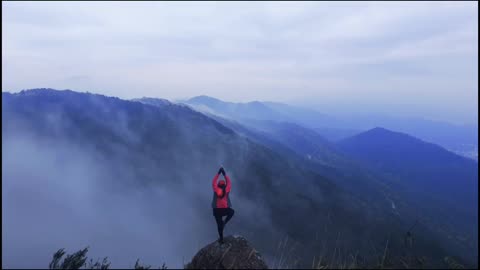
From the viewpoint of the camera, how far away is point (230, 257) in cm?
1305

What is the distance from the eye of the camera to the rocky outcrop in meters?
12.2

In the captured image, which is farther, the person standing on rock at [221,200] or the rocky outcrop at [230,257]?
the person standing on rock at [221,200]

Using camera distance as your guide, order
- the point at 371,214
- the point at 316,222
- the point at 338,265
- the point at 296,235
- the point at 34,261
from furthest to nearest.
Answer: the point at 371,214 → the point at 316,222 → the point at 296,235 → the point at 34,261 → the point at 338,265

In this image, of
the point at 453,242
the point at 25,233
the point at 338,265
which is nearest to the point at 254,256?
the point at 338,265

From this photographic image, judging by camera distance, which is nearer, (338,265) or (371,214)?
(338,265)

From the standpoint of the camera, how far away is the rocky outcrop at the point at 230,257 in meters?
12.2

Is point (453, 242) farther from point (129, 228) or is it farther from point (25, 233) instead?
point (25, 233)

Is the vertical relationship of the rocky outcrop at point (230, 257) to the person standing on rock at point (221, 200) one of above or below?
below

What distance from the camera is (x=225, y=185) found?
48.8ft

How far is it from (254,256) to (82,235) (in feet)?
626

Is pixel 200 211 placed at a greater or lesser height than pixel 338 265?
lesser

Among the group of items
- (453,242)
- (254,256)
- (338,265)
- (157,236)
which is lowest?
(453,242)

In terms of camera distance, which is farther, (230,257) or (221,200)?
(221,200)

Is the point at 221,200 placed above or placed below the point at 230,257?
above
